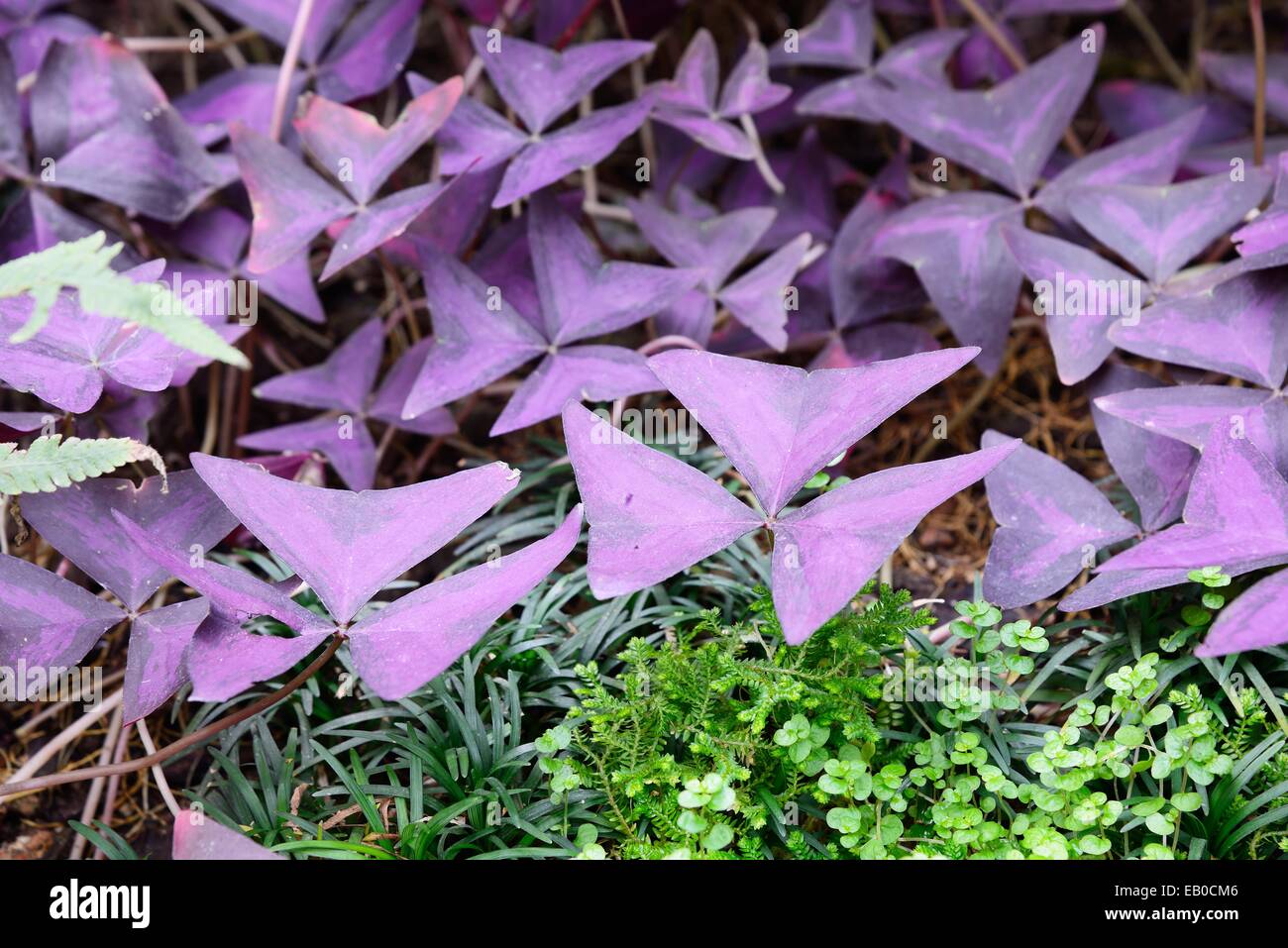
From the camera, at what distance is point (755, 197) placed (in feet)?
6.35

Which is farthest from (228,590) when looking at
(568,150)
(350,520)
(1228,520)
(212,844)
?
(1228,520)

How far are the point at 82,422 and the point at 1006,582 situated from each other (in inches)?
48.5

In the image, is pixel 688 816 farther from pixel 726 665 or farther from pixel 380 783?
pixel 380 783

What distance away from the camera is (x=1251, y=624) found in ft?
3.41

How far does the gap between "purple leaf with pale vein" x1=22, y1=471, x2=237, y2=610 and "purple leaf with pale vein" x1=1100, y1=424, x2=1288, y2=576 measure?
1.04m

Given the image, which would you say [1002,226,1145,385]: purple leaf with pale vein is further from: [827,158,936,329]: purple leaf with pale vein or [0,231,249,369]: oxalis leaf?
[0,231,249,369]: oxalis leaf

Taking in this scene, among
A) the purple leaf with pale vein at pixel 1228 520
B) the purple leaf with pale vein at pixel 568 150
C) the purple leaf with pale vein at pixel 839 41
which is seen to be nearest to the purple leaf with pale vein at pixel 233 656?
the purple leaf with pale vein at pixel 568 150

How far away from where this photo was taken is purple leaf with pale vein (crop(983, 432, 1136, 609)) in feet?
4.14

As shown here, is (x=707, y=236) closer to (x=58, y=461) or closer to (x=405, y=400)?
(x=405, y=400)

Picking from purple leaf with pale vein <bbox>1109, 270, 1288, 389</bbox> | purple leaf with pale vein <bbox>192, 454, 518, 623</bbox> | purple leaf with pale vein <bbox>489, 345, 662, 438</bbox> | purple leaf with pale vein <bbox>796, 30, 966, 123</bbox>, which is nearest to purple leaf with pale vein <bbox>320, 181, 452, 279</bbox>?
purple leaf with pale vein <bbox>489, 345, 662, 438</bbox>

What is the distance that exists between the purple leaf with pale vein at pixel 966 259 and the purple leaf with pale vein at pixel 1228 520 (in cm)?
45

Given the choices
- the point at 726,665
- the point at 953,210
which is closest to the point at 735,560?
the point at 726,665
